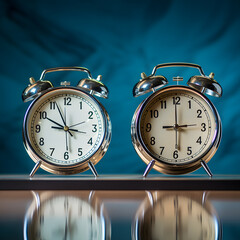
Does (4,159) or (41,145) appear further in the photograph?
(4,159)

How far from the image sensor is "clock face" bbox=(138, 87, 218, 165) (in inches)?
63.5

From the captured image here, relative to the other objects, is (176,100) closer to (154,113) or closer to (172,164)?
(154,113)

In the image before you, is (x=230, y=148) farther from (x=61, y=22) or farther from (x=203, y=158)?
(x=61, y=22)

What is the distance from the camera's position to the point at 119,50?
2.38 meters

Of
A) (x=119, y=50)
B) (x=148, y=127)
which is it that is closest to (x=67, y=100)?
(x=148, y=127)

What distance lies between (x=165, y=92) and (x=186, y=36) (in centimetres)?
79

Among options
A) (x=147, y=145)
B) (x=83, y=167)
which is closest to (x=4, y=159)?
(x=83, y=167)

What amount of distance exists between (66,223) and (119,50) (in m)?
1.73

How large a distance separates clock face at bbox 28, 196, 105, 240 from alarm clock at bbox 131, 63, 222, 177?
631 mm

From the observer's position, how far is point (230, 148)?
2293 millimetres

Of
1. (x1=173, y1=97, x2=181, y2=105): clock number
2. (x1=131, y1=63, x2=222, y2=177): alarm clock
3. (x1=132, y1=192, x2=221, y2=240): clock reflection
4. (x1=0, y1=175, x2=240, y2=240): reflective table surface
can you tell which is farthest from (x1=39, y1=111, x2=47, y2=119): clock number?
(x1=132, y1=192, x2=221, y2=240): clock reflection

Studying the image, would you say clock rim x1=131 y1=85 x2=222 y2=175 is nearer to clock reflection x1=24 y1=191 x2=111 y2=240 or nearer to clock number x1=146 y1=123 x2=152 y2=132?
clock number x1=146 y1=123 x2=152 y2=132

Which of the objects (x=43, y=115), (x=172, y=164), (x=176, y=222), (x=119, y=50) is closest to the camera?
(x=176, y=222)

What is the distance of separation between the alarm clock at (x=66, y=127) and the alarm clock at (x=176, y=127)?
143mm
